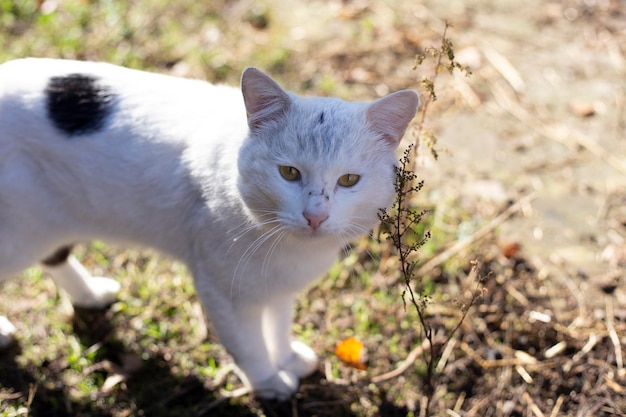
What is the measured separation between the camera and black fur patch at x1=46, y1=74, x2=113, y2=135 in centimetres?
240

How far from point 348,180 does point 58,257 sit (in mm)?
1504

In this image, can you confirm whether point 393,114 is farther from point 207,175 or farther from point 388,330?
point 388,330

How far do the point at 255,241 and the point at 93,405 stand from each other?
3.62ft

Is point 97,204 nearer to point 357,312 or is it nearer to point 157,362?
point 157,362

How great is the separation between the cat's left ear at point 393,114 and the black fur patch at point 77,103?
1007mm

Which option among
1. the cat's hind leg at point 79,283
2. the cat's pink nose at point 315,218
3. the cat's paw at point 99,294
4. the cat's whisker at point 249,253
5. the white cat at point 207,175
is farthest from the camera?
the cat's paw at point 99,294

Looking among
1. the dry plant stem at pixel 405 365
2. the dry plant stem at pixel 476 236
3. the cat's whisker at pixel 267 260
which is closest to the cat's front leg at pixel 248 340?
the cat's whisker at pixel 267 260

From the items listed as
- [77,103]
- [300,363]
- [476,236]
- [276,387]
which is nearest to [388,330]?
[300,363]

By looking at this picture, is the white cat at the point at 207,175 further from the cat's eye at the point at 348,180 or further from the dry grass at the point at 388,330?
the dry grass at the point at 388,330

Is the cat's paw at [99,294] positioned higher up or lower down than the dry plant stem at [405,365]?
higher up

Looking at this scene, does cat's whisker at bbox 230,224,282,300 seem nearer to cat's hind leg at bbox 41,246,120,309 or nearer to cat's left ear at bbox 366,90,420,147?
cat's left ear at bbox 366,90,420,147

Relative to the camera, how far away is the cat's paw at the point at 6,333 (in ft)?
9.50

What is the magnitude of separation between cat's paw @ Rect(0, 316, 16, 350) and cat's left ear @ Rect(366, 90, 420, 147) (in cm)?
189

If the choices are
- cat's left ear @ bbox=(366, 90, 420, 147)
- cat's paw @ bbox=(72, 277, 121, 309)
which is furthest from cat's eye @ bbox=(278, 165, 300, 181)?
cat's paw @ bbox=(72, 277, 121, 309)
